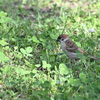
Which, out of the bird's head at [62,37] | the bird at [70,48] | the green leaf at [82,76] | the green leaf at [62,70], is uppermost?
the bird's head at [62,37]

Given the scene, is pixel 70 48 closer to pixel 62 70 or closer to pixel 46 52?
pixel 46 52

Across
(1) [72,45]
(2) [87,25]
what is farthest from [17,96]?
(2) [87,25]

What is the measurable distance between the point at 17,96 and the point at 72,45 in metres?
1.93

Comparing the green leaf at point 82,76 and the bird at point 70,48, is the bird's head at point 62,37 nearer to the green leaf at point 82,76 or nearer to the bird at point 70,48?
the bird at point 70,48

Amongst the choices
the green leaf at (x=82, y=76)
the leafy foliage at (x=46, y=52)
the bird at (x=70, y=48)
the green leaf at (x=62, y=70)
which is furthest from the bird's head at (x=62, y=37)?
the green leaf at (x=82, y=76)

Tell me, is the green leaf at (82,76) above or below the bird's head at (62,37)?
below

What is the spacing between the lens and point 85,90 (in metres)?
3.52

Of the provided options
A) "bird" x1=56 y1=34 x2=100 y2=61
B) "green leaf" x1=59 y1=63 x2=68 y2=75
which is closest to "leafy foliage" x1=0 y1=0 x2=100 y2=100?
"green leaf" x1=59 y1=63 x2=68 y2=75

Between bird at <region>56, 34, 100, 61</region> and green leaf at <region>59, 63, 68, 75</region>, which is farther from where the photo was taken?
bird at <region>56, 34, 100, 61</region>

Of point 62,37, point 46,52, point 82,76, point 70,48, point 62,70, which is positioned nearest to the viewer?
point 82,76

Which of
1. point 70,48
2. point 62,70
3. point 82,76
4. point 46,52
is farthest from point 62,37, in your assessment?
point 82,76

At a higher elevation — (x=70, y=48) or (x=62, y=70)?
(x=70, y=48)

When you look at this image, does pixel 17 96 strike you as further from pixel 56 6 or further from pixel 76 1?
pixel 76 1

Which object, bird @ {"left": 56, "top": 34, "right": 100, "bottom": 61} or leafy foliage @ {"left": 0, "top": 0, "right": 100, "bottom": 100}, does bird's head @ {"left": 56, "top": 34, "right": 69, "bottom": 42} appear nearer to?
bird @ {"left": 56, "top": 34, "right": 100, "bottom": 61}
